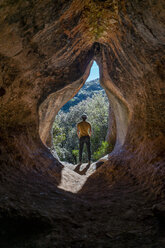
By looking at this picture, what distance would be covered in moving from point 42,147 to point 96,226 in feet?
14.4

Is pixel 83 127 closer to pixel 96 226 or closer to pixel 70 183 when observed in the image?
pixel 70 183

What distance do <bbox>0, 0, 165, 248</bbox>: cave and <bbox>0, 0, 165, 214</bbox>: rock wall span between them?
0.08 feet

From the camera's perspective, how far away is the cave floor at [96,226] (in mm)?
1564

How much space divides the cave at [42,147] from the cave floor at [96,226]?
1cm

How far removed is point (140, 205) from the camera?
2.61 m

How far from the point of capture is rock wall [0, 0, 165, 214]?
3506 mm

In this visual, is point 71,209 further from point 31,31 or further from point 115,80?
point 115,80

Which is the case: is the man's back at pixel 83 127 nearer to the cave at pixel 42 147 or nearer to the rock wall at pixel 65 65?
the cave at pixel 42 147

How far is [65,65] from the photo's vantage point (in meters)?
6.65

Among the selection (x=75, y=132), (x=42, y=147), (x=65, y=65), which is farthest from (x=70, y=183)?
(x=75, y=132)

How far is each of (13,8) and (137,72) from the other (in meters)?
3.66

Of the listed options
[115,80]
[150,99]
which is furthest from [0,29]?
[115,80]

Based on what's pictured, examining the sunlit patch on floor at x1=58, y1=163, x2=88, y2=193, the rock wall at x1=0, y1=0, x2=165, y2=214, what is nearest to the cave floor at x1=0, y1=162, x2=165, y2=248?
the rock wall at x1=0, y1=0, x2=165, y2=214

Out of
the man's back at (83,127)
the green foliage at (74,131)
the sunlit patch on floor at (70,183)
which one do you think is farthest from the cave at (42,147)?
the green foliage at (74,131)
